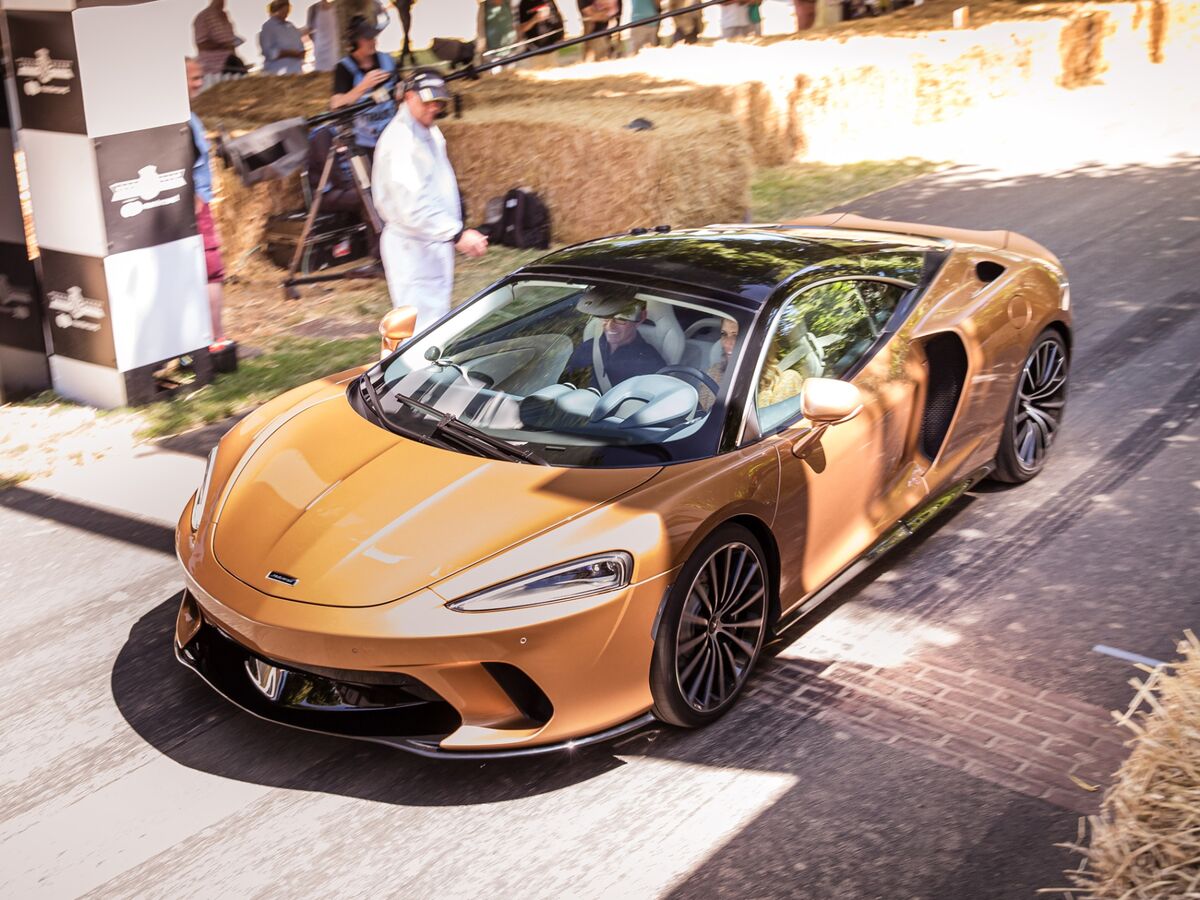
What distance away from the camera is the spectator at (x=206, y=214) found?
28.7ft

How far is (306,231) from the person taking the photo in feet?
38.1

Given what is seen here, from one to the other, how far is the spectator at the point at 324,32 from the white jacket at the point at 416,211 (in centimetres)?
1040

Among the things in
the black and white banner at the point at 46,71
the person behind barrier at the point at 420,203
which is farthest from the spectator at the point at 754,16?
the black and white banner at the point at 46,71

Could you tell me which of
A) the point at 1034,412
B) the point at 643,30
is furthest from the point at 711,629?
the point at 643,30

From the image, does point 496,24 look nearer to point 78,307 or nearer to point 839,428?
point 78,307

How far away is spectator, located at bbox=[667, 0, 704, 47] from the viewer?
21734mm

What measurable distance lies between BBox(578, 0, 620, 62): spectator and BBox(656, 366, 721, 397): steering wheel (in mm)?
15628

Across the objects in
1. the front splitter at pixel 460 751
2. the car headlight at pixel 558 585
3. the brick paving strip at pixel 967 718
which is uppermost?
the car headlight at pixel 558 585

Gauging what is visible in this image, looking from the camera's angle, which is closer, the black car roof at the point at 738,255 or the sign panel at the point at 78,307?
the black car roof at the point at 738,255

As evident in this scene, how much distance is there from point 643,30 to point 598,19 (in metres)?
1.43

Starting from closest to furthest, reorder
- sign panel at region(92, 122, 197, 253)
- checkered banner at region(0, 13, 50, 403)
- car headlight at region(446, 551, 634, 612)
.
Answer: car headlight at region(446, 551, 634, 612) < sign panel at region(92, 122, 197, 253) < checkered banner at region(0, 13, 50, 403)

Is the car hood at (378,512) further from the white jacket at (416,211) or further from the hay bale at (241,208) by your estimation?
the hay bale at (241,208)

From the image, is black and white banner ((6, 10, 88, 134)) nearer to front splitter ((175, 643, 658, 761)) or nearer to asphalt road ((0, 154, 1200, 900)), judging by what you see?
asphalt road ((0, 154, 1200, 900))

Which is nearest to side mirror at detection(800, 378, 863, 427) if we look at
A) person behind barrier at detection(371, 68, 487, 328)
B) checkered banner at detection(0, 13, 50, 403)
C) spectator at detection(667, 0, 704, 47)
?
person behind barrier at detection(371, 68, 487, 328)
